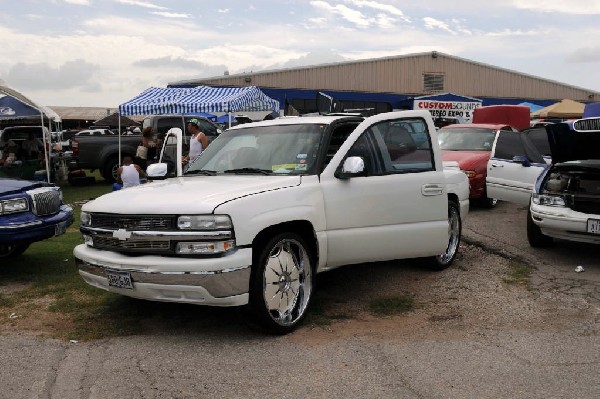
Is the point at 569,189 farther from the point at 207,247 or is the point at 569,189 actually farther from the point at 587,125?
the point at 207,247

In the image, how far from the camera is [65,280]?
6379mm

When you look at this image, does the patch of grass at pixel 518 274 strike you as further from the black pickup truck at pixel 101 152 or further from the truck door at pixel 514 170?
the black pickup truck at pixel 101 152

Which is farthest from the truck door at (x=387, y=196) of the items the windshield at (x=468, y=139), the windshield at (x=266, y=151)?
the windshield at (x=468, y=139)

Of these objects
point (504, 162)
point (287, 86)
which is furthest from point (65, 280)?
point (287, 86)

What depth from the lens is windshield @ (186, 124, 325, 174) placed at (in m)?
5.20

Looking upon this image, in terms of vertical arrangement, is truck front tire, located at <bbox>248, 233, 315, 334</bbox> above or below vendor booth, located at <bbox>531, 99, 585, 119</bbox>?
below

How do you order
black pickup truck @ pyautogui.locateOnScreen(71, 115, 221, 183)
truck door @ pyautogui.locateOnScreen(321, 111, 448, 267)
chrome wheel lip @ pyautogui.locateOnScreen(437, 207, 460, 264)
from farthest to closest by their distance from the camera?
black pickup truck @ pyautogui.locateOnScreen(71, 115, 221, 183) → chrome wheel lip @ pyautogui.locateOnScreen(437, 207, 460, 264) → truck door @ pyautogui.locateOnScreen(321, 111, 448, 267)

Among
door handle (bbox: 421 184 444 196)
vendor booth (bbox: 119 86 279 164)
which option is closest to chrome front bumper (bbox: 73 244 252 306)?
door handle (bbox: 421 184 444 196)

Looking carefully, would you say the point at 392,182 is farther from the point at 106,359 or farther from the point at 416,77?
the point at 416,77

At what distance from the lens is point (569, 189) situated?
7477 mm

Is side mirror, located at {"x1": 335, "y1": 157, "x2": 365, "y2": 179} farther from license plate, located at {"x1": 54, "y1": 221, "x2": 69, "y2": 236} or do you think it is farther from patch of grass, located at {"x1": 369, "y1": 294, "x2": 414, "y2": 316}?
license plate, located at {"x1": 54, "y1": 221, "x2": 69, "y2": 236}

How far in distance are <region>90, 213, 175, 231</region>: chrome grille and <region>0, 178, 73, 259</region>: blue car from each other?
176cm

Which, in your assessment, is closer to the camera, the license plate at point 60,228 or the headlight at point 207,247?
the headlight at point 207,247

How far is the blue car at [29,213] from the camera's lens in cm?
601
